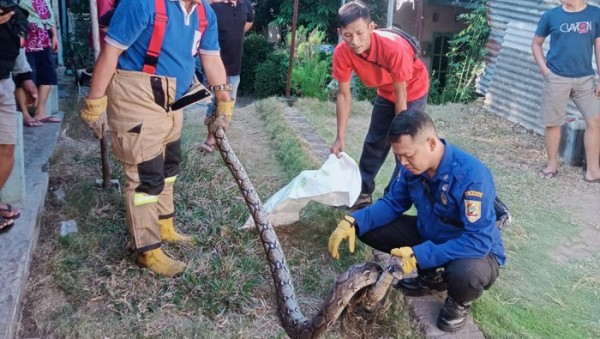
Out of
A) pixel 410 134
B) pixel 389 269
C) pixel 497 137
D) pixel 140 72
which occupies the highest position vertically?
pixel 140 72

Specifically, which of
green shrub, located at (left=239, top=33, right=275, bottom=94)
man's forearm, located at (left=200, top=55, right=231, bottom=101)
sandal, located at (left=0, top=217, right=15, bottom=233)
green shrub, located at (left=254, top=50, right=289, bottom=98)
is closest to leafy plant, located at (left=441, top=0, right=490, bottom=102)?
green shrub, located at (left=254, top=50, right=289, bottom=98)

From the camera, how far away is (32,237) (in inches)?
140

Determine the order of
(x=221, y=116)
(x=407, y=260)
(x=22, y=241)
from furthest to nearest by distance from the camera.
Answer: (x=221, y=116) < (x=22, y=241) < (x=407, y=260)

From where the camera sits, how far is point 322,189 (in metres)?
A: 3.94

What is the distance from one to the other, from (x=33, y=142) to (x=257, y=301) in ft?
9.69

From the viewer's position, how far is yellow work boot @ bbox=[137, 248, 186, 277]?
11.3 ft

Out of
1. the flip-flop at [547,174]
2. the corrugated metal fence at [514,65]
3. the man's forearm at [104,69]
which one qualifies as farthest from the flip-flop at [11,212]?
the corrugated metal fence at [514,65]

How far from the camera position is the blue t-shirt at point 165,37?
3.07 m

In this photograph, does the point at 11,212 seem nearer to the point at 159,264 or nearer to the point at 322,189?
the point at 159,264

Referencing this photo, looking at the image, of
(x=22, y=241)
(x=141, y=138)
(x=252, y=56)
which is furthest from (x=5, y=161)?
(x=252, y=56)

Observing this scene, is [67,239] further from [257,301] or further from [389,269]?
[389,269]


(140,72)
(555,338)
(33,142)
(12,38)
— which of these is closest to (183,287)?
(140,72)

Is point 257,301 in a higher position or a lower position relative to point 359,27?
lower

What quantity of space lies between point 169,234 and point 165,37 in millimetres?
1288
